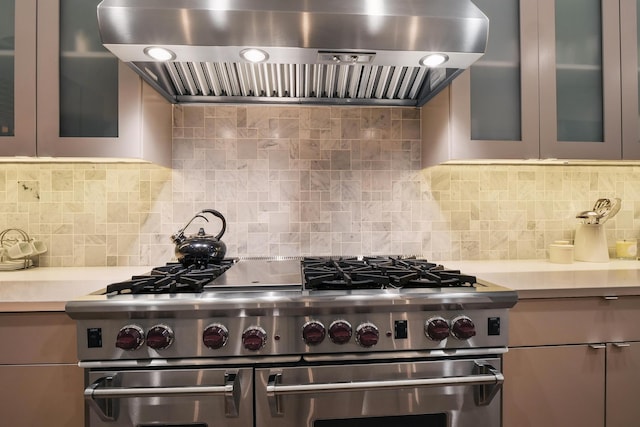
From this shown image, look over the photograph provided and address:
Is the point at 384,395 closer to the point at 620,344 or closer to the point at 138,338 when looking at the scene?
the point at 138,338

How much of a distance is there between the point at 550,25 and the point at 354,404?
167 cm

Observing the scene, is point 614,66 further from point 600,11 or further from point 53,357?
point 53,357

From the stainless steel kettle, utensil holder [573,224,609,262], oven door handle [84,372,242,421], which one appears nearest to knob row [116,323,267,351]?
oven door handle [84,372,242,421]

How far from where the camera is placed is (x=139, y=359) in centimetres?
101

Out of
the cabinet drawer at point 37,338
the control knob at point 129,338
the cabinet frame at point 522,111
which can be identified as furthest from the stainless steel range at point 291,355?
the cabinet frame at point 522,111

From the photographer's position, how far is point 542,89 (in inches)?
58.4

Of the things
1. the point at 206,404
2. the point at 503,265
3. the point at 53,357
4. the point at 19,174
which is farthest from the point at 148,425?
the point at 503,265

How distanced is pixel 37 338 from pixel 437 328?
121cm

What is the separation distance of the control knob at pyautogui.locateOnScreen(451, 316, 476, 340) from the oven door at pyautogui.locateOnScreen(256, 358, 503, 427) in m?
0.09

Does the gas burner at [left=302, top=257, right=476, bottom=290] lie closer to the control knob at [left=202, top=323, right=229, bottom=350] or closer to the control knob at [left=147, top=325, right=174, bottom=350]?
the control knob at [left=202, top=323, right=229, bottom=350]

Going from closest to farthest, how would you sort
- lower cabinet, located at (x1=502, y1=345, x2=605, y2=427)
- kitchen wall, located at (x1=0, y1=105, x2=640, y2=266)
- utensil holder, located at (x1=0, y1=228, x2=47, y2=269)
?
1. lower cabinet, located at (x1=502, y1=345, x2=605, y2=427)
2. utensil holder, located at (x1=0, y1=228, x2=47, y2=269)
3. kitchen wall, located at (x1=0, y1=105, x2=640, y2=266)

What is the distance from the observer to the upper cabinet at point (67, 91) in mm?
1324

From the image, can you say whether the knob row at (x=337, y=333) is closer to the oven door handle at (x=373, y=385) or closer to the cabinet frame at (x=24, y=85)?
the oven door handle at (x=373, y=385)

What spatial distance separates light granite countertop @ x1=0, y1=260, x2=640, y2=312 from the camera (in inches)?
43.4
